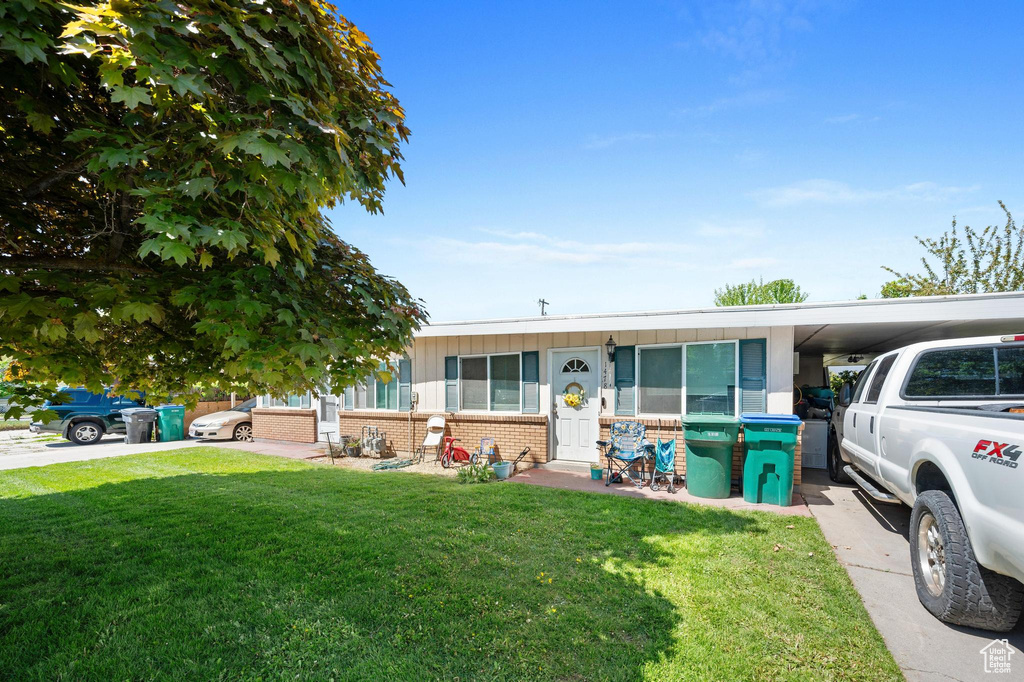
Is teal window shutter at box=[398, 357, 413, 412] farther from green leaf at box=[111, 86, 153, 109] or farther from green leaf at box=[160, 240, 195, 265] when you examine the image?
green leaf at box=[111, 86, 153, 109]

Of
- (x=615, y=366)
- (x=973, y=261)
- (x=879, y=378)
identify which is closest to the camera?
(x=879, y=378)

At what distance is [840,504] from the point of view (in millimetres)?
6363

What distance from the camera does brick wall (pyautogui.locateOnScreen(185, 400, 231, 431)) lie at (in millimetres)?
15578

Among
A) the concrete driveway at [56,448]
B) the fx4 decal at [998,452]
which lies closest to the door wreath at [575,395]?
the fx4 decal at [998,452]

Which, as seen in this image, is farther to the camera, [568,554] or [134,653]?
[568,554]

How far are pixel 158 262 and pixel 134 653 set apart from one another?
2611 millimetres

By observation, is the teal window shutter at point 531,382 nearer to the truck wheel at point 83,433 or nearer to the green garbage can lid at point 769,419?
the green garbage can lid at point 769,419

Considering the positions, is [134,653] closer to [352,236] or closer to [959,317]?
[352,236]

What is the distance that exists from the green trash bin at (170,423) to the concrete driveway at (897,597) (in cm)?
1608

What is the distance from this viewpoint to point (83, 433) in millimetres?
13281

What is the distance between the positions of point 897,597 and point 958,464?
4.58 feet

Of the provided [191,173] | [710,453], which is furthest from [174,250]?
[710,453]

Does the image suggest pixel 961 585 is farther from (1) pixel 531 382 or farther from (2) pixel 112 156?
(1) pixel 531 382

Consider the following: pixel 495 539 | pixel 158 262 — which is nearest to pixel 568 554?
pixel 495 539
